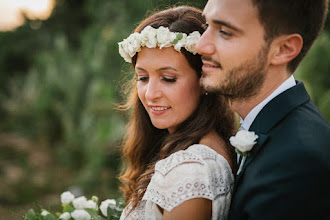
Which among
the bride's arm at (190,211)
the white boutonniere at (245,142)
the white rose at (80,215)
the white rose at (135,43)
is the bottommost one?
the bride's arm at (190,211)

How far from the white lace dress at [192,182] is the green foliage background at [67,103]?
2.89m

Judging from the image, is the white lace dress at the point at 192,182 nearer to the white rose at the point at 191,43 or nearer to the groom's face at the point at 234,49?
the groom's face at the point at 234,49

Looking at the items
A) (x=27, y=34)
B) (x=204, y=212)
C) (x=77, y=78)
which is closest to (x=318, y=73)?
(x=204, y=212)

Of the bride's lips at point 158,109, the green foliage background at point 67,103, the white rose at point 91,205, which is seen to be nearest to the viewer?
the bride's lips at point 158,109

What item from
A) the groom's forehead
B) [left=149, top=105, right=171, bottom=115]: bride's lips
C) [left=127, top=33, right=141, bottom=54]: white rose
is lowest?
[left=149, top=105, right=171, bottom=115]: bride's lips

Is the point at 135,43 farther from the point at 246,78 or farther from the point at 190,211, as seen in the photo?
the point at 190,211

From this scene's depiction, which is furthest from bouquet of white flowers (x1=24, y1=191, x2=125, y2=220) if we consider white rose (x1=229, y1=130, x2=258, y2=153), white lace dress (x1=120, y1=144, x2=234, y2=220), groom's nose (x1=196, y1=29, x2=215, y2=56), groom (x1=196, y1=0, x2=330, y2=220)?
groom's nose (x1=196, y1=29, x2=215, y2=56)

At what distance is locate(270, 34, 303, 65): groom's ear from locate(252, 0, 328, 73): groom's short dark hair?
1.7 inches

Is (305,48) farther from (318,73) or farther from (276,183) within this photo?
(318,73)

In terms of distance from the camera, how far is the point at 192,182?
1923 mm

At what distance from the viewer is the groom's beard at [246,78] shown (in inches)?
79.1

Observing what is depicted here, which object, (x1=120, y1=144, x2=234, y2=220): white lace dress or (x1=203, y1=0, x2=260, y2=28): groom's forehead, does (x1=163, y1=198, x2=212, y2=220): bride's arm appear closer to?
(x1=120, y1=144, x2=234, y2=220): white lace dress

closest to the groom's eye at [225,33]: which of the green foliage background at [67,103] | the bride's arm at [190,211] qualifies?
the bride's arm at [190,211]

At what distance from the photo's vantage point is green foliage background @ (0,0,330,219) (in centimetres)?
648
